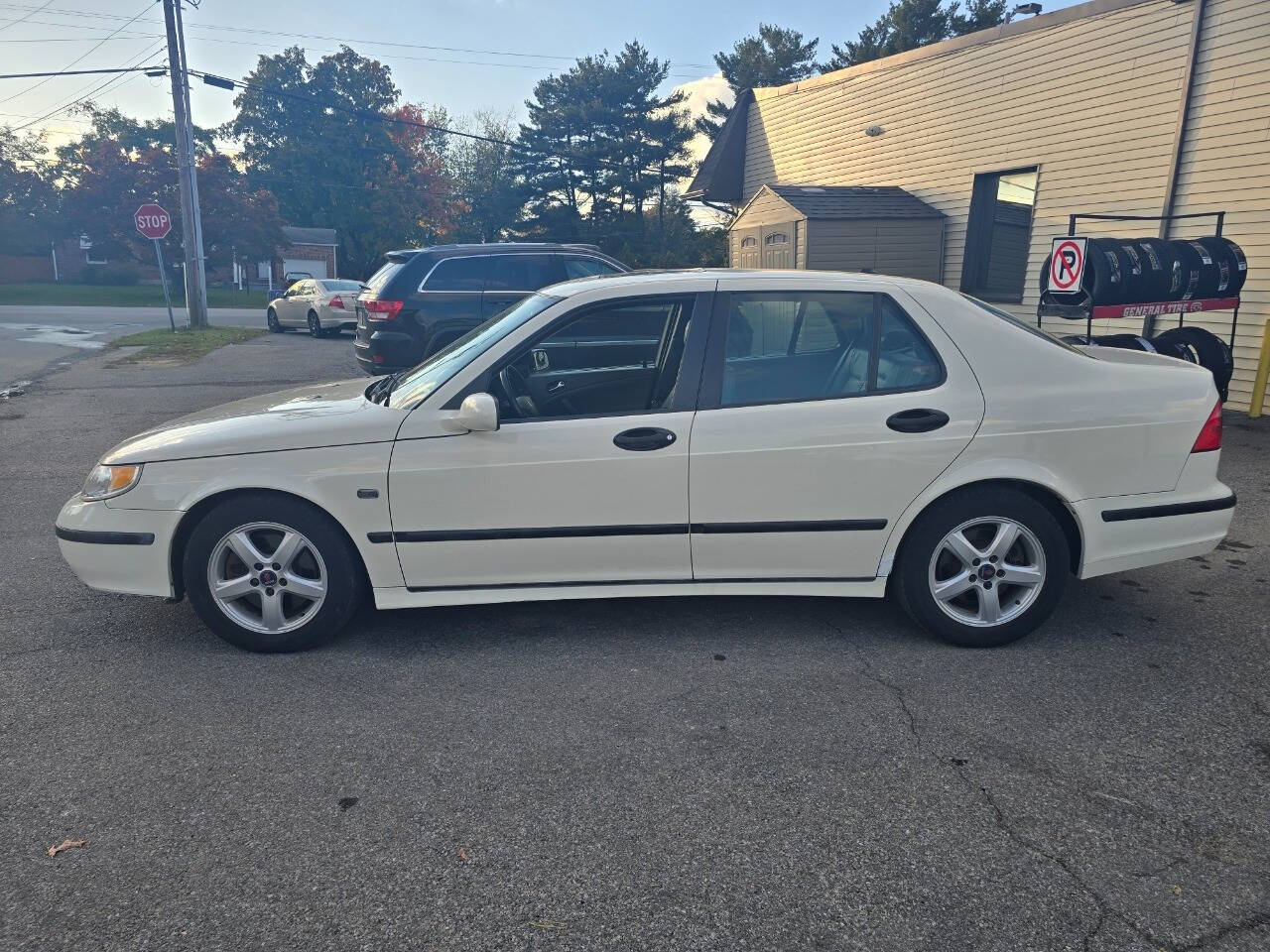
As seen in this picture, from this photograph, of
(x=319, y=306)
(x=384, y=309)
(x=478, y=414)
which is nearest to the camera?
(x=478, y=414)

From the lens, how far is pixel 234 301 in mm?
44312

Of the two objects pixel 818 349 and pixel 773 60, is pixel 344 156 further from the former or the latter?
pixel 818 349

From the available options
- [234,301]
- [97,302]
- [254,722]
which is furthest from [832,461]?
[234,301]

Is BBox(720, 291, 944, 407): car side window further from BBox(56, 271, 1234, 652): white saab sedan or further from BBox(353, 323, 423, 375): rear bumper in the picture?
BBox(353, 323, 423, 375): rear bumper

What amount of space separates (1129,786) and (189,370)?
1467 cm

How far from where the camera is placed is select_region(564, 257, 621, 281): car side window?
406 inches

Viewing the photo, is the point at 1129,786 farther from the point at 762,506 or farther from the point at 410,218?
the point at 410,218

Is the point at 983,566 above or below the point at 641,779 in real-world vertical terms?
above

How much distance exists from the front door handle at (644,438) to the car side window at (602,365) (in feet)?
0.39

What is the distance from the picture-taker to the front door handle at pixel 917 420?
12.5 feet

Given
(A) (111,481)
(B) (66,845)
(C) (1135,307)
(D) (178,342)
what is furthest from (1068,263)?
(D) (178,342)

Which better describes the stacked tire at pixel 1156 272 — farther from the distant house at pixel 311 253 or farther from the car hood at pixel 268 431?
the distant house at pixel 311 253

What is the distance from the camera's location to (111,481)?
154 inches

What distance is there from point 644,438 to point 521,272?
683 centimetres
